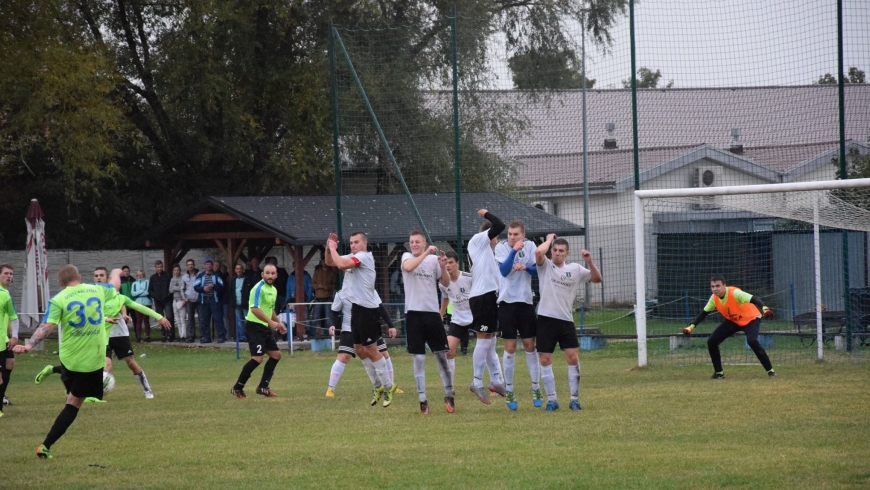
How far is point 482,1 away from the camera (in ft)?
92.3

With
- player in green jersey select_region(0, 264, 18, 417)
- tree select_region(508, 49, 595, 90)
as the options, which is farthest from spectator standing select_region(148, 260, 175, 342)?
player in green jersey select_region(0, 264, 18, 417)

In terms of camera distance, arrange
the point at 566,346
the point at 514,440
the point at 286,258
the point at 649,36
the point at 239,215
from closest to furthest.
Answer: the point at 514,440 < the point at 566,346 < the point at 649,36 < the point at 239,215 < the point at 286,258

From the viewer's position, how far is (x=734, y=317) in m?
15.3

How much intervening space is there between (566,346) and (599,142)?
28.2 feet

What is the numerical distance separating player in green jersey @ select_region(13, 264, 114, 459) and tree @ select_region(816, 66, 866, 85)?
1291 cm

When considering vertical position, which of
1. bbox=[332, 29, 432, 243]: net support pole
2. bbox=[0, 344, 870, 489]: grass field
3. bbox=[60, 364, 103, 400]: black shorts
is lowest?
bbox=[0, 344, 870, 489]: grass field

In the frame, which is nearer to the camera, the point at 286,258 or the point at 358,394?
the point at 358,394

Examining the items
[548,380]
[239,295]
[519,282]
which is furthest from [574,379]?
[239,295]

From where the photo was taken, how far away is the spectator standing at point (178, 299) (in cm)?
2692

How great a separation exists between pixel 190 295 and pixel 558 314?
1639 centimetres

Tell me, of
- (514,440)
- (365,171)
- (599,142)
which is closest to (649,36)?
(599,142)

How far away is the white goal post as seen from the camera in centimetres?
1555

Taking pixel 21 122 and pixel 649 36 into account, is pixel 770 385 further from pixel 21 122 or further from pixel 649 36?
pixel 21 122

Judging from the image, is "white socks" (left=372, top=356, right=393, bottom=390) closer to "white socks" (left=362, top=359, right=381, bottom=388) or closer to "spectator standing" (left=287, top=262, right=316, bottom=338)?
"white socks" (left=362, top=359, right=381, bottom=388)
